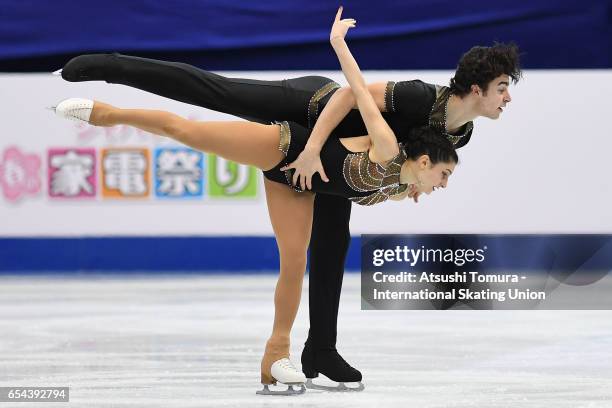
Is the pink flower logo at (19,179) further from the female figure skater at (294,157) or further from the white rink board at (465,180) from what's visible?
the female figure skater at (294,157)

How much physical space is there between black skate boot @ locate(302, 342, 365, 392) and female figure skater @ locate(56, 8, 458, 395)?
0.37 feet

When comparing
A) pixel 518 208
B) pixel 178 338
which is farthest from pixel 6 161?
pixel 518 208

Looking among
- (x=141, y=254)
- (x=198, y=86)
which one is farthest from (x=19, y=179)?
(x=198, y=86)

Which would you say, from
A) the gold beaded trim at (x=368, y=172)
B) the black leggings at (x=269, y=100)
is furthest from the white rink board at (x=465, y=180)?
the gold beaded trim at (x=368, y=172)

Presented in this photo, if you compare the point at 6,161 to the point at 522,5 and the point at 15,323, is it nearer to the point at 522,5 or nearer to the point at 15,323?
the point at 15,323

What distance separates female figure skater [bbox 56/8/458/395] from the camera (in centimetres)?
283

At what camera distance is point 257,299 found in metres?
5.08

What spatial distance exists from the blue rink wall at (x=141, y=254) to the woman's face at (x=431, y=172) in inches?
119

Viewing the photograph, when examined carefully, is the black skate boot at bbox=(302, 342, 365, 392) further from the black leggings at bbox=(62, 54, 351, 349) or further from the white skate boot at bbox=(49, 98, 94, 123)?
the white skate boot at bbox=(49, 98, 94, 123)

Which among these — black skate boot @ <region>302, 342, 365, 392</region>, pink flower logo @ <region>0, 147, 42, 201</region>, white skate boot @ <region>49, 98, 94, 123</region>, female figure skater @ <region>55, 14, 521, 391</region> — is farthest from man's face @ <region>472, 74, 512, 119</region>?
pink flower logo @ <region>0, 147, 42, 201</region>

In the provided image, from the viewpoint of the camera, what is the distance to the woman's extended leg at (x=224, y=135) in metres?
2.86

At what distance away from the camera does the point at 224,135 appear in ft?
9.37

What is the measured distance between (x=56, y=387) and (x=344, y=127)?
1.16m

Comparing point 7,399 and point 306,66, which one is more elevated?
point 306,66
